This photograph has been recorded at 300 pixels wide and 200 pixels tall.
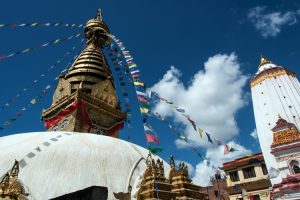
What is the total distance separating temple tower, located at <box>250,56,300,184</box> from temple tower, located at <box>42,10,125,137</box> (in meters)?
13.2

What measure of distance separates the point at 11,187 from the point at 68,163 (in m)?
2.02

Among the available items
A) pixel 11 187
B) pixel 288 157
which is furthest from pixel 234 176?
pixel 11 187

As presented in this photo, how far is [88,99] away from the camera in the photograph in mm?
19609

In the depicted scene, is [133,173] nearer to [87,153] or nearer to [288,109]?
[87,153]

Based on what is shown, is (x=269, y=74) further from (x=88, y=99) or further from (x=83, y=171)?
(x=83, y=171)

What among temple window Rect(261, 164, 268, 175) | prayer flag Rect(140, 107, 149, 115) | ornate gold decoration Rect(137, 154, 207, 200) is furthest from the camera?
temple window Rect(261, 164, 268, 175)

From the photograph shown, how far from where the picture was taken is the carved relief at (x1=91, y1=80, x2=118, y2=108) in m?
20.9

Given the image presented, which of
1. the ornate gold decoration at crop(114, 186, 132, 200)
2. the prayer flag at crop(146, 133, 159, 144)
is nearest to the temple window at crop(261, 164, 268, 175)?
the ornate gold decoration at crop(114, 186, 132, 200)

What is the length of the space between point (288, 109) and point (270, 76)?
427 centimetres

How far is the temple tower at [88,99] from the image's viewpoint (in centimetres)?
1904

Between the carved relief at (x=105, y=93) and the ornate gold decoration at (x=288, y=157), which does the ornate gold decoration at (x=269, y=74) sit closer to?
the ornate gold decoration at (x=288, y=157)

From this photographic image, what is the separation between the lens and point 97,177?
9297 mm

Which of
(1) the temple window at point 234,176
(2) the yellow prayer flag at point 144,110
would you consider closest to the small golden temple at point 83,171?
(2) the yellow prayer flag at point 144,110

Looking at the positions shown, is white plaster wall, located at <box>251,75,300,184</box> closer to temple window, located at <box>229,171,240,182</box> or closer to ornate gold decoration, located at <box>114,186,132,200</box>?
temple window, located at <box>229,171,240,182</box>
